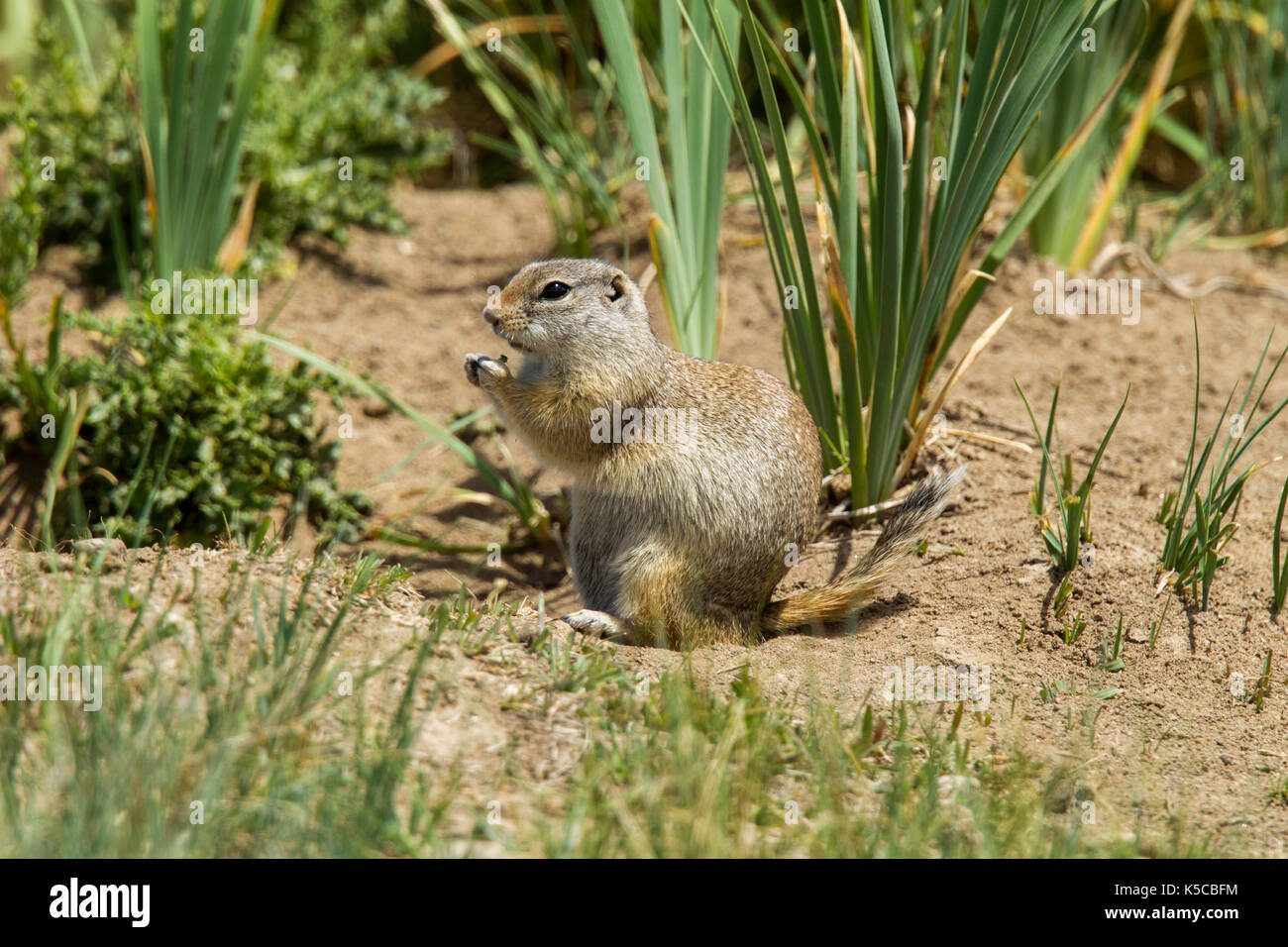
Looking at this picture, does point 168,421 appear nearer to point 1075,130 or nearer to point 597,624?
point 597,624

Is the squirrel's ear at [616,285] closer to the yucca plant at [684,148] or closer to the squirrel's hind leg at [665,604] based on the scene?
the yucca plant at [684,148]

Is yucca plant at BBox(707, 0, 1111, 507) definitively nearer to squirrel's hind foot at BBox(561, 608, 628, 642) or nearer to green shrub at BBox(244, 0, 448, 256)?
squirrel's hind foot at BBox(561, 608, 628, 642)

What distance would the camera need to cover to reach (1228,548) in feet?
14.0

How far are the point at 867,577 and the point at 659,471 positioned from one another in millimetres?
778

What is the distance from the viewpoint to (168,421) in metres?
4.89

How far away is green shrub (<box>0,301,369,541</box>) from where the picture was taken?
4816 millimetres

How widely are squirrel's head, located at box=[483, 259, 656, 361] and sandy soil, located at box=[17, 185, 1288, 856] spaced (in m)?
0.70

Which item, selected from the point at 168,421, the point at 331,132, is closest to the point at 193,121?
the point at 168,421

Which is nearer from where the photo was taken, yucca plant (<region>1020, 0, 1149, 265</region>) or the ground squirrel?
the ground squirrel

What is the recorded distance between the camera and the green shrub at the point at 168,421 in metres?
4.82

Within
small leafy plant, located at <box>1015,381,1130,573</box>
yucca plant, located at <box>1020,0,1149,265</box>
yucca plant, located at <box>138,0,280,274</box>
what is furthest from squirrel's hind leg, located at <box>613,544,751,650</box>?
yucca plant, located at <box>1020,0,1149,265</box>

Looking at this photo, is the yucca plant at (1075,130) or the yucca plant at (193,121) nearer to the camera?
the yucca plant at (193,121)

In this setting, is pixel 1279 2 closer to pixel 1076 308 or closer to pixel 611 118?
pixel 1076 308

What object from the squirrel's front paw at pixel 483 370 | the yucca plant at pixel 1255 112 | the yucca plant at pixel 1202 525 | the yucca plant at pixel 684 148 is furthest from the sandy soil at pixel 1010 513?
the yucca plant at pixel 684 148
